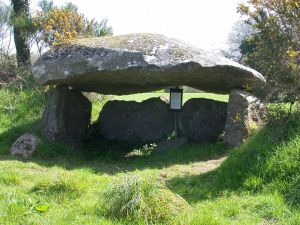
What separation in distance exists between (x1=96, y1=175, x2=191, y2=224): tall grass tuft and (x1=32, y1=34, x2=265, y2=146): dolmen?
2811mm

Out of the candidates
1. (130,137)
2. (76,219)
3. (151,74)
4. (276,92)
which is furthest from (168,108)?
(76,219)

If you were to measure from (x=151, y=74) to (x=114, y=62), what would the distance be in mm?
738

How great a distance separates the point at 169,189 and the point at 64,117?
4.38 metres

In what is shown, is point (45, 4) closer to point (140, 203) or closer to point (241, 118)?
point (241, 118)

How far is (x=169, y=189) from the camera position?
6.24 metres

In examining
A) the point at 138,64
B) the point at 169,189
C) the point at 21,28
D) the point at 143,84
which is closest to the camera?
the point at 169,189

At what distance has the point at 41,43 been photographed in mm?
14836

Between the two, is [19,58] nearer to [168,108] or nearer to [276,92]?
[168,108]

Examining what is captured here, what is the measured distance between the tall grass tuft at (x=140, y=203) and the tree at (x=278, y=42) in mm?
2502

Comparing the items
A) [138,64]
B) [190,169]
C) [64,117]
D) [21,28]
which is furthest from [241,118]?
[21,28]

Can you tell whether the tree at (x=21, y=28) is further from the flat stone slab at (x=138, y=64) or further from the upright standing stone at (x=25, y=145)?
the upright standing stone at (x=25, y=145)

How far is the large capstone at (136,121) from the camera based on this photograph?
36.2 feet

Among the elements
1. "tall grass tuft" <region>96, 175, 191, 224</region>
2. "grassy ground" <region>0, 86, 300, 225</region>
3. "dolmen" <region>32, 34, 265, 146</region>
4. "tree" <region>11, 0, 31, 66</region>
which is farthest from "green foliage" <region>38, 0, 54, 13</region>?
"tall grass tuft" <region>96, 175, 191, 224</region>

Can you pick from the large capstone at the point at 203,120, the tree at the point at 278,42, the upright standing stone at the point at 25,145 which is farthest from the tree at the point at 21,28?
the tree at the point at 278,42
